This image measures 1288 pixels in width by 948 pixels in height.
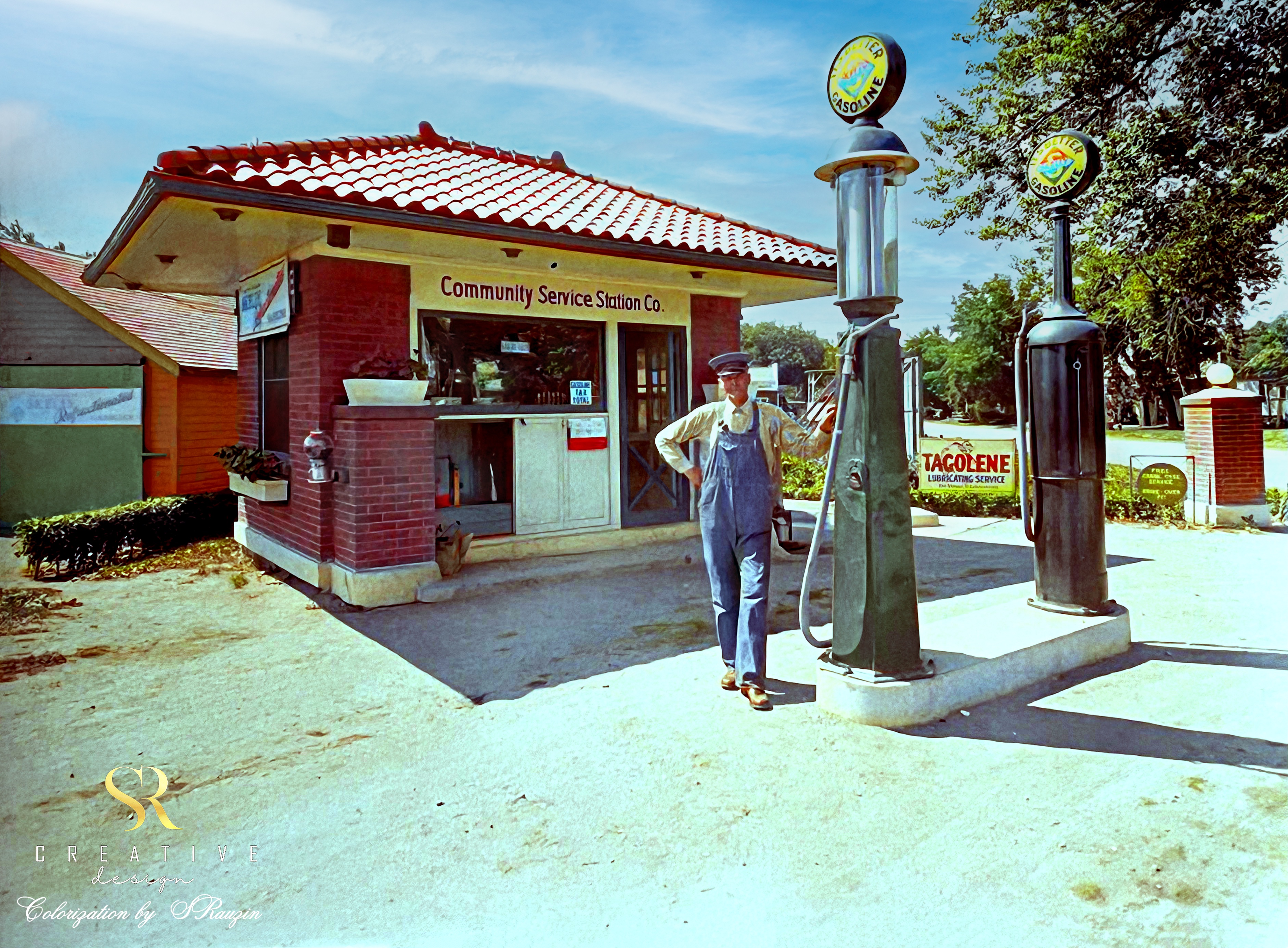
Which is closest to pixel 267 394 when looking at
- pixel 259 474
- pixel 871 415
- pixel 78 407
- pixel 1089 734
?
pixel 259 474

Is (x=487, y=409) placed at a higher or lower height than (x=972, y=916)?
higher

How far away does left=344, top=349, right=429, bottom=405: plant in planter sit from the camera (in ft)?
21.6

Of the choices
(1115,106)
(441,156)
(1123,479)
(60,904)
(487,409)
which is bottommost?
(60,904)

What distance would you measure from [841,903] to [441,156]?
27.3ft

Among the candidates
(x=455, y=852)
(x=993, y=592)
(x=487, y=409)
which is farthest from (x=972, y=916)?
(x=487, y=409)

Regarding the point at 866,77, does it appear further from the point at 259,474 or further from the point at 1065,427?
the point at 259,474

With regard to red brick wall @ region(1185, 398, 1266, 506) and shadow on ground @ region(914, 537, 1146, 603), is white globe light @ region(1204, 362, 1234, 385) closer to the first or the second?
red brick wall @ region(1185, 398, 1266, 506)

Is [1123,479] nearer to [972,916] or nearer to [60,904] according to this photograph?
[972,916]

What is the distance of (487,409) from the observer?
791cm

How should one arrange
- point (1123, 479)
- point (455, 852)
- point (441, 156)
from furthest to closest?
point (1123, 479)
point (441, 156)
point (455, 852)

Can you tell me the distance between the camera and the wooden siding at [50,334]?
12.9m

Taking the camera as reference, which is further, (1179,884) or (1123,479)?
(1123,479)

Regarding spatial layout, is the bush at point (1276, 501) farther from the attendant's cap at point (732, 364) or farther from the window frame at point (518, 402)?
the attendant's cap at point (732, 364)

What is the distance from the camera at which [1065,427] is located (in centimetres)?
504
